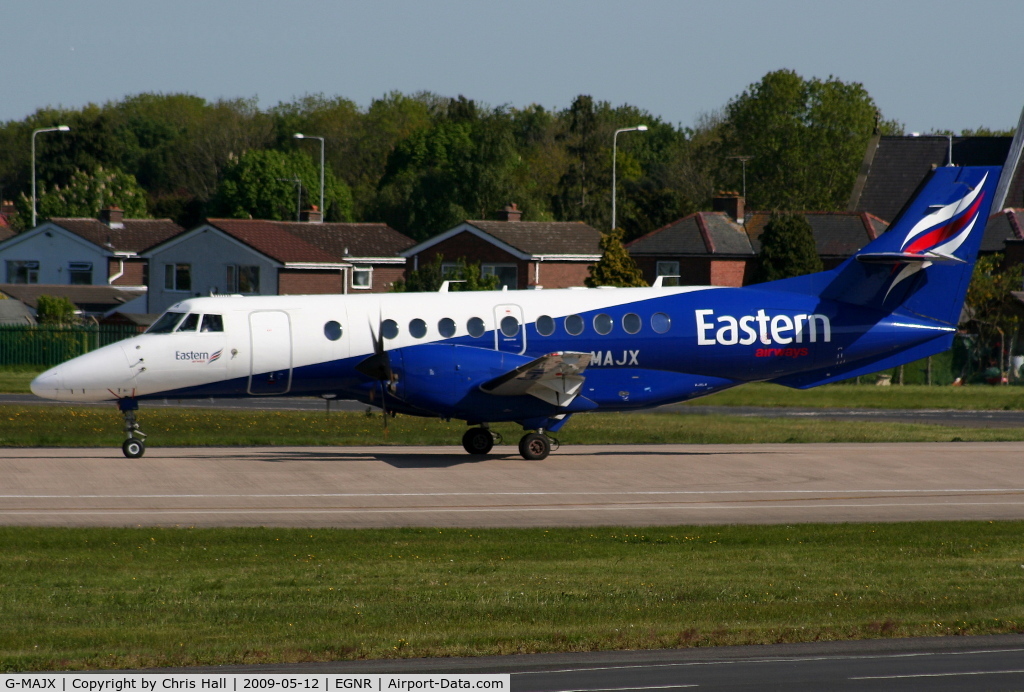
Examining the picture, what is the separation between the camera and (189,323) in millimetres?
24703

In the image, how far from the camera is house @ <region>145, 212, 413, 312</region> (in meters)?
65.3

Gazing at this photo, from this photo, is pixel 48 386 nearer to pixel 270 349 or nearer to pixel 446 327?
pixel 270 349

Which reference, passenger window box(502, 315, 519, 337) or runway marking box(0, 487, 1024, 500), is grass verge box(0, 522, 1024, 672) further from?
passenger window box(502, 315, 519, 337)

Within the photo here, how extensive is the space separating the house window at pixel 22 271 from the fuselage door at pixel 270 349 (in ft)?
203

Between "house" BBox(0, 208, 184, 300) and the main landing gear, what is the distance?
187ft

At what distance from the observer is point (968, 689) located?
1027cm

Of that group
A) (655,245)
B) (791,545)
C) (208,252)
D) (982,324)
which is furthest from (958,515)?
(208,252)

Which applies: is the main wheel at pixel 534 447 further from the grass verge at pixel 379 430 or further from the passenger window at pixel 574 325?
the grass verge at pixel 379 430

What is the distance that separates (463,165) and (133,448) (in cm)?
6024

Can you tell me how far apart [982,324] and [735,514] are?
38.3m

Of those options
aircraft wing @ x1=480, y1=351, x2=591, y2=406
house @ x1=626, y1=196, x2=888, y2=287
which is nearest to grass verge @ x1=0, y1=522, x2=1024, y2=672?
aircraft wing @ x1=480, y1=351, x2=591, y2=406

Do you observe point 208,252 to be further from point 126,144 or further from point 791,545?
point 126,144

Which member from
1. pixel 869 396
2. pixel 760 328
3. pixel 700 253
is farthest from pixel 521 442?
pixel 700 253

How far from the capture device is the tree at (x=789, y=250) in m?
63.4
